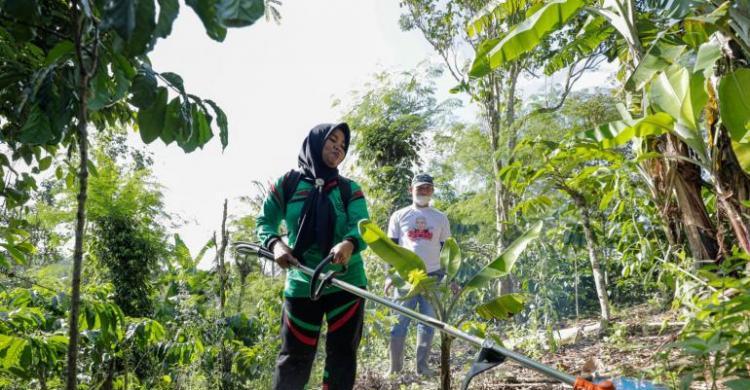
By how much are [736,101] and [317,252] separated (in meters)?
1.91

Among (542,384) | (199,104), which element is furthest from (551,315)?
(199,104)

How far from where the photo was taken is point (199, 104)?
1.39 metres

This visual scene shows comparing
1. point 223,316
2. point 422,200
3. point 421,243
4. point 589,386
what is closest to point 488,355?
point 589,386

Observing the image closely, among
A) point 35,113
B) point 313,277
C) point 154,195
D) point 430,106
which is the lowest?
point 313,277

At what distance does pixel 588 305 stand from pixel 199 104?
662 inches

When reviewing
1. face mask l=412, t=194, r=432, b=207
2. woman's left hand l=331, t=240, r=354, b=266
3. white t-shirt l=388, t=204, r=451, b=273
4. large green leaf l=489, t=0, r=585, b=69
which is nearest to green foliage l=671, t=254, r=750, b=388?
woman's left hand l=331, t=240, r=354, b=266

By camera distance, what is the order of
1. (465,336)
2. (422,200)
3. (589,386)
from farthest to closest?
(422,200) < (465,336) < (589,386)

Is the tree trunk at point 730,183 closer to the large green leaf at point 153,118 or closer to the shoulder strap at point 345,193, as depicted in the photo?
the shoulder strap at point 345,193

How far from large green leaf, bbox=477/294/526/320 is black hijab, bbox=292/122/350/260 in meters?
0.81

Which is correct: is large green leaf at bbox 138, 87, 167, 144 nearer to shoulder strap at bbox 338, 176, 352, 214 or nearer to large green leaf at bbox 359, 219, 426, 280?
large green leaf at bbox 359, 219, 426, 280

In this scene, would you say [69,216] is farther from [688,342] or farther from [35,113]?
[688,342]

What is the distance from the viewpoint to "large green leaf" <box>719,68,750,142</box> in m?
1.98

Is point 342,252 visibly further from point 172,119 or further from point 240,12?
point 240,12

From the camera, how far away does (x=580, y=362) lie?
3641 mm
